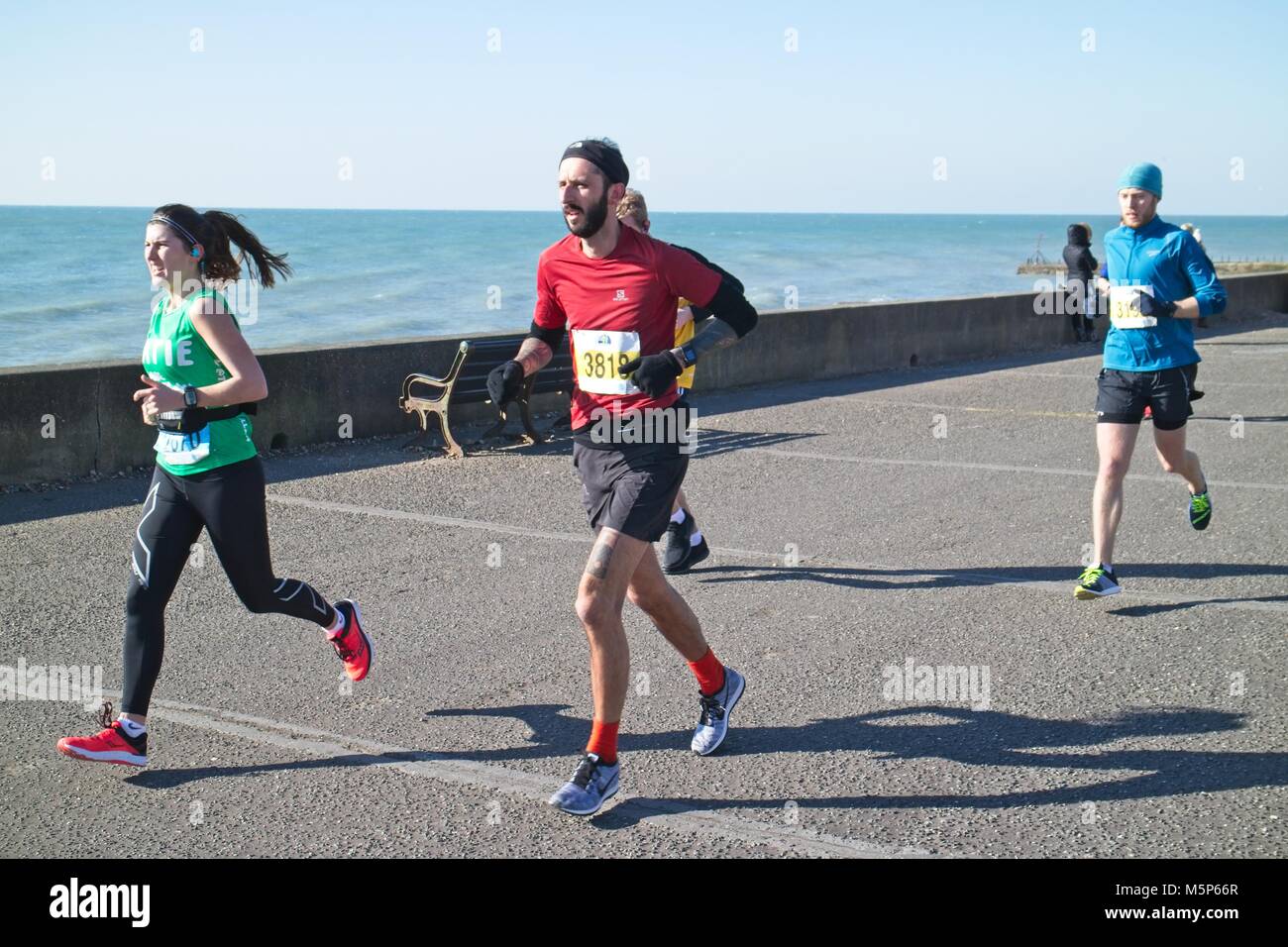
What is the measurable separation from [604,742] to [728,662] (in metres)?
1.50

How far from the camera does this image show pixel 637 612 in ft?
21.5

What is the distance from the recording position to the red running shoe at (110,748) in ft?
14.7

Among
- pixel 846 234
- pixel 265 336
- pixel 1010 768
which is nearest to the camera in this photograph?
pixel 1010 768

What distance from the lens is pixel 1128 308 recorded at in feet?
21.9

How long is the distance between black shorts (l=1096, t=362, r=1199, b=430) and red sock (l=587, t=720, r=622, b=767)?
3445 millimetres

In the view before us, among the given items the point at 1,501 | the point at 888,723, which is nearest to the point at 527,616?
the point at 888,723

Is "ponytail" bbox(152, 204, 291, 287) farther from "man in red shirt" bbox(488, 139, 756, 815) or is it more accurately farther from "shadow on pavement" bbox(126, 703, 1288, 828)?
"shadow on pavement" bbox(126, 703, 1288, 828)

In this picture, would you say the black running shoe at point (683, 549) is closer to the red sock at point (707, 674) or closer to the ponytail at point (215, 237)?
the red sock at point (707, 674)

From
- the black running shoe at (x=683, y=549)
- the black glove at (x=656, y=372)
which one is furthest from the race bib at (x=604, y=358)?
the black running shoe at (x=683, y=549)

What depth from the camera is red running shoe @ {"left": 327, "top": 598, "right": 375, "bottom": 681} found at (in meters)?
5.22
